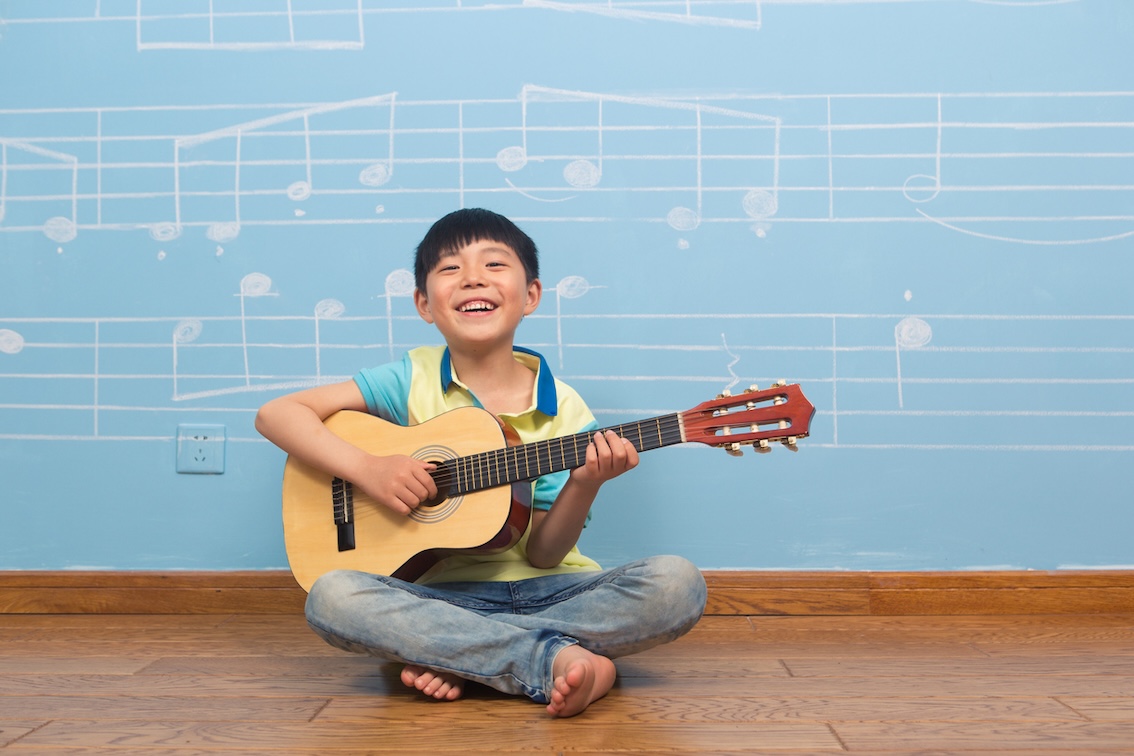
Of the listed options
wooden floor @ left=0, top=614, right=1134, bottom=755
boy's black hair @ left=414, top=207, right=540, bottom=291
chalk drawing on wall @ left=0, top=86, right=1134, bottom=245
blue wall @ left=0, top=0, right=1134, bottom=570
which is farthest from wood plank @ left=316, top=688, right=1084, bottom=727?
chalk drawing on wall @ left=0, top=86, right=1134, bottom=245

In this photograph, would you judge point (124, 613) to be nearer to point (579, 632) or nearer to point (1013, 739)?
point (579, 632)

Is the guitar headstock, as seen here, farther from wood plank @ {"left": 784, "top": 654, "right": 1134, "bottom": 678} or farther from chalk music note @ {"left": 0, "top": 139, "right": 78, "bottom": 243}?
chalk music note @ {"left": 0, "top": 139, "right": 78, "bottom": 243}

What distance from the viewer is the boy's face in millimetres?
1411

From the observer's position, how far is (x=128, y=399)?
181cm

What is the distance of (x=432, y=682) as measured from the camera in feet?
3.97

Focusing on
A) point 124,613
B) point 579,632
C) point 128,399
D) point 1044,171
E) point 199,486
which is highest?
point 1044,171

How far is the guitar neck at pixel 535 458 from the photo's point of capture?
48.6 inches

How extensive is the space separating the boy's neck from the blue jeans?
31 cm

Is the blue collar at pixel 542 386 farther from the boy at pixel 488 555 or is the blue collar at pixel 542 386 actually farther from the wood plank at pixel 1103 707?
the wood plank at pixel 1103 707

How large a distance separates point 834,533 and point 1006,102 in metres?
0.85

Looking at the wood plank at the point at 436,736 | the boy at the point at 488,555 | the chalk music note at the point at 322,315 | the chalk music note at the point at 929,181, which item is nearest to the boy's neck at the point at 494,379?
the boy at the point at 488,555

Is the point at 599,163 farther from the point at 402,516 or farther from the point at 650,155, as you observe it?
the point at 402,516

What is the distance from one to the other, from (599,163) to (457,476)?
28.7 inches

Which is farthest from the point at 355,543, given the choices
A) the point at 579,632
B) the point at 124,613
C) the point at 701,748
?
the point at 124,613
